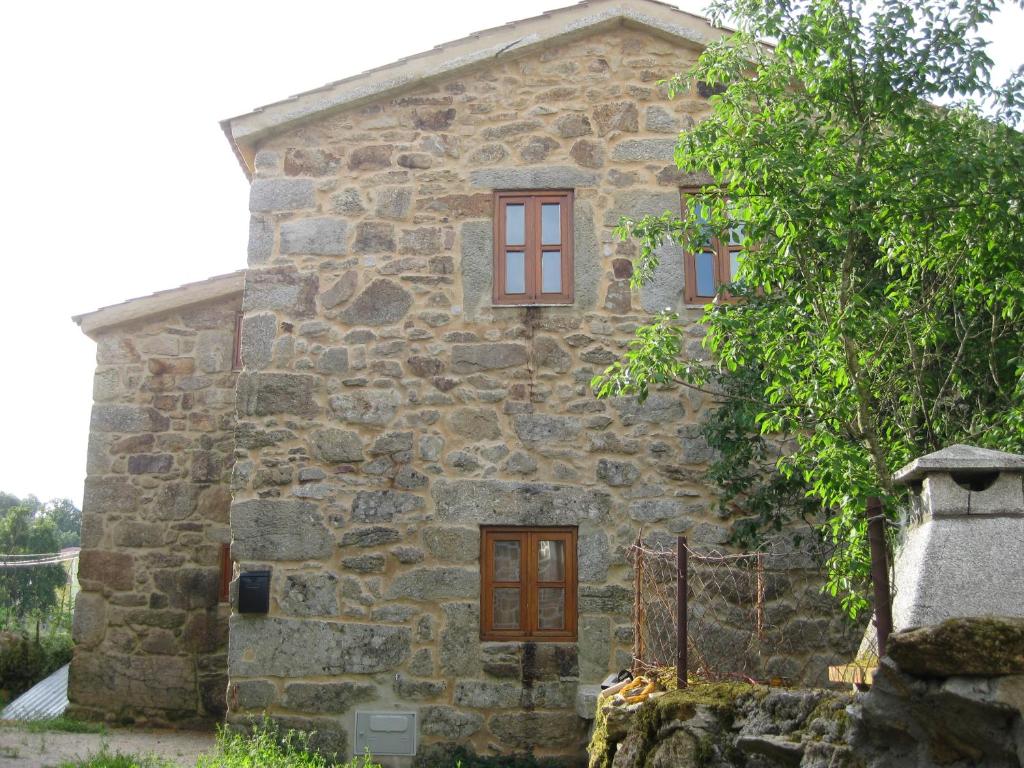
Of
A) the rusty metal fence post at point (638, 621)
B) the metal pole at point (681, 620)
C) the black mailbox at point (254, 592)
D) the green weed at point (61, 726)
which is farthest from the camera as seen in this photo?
the green weed at point (61, 726)

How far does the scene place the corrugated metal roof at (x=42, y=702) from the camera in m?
9.48

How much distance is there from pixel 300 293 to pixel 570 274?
1939 millimetres

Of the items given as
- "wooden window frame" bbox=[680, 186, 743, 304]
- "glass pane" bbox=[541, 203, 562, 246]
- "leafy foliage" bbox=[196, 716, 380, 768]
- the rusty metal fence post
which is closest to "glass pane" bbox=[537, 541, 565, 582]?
the rusty metal fence post

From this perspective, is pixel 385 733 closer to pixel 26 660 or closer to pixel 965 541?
pixel 965 541

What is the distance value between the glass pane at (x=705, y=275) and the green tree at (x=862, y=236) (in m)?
1.80

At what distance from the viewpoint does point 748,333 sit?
5848 mm

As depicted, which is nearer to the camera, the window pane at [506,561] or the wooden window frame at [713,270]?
the window pane at [506,561]

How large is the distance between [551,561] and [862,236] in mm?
3080

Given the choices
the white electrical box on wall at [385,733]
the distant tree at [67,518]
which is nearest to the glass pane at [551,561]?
the white electrical box on wall at [385,733]

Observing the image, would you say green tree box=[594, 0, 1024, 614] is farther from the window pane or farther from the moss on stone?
the window pane

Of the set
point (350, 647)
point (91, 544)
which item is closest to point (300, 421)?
point (350, 647)

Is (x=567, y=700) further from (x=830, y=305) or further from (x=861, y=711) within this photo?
(x=861, y=711)

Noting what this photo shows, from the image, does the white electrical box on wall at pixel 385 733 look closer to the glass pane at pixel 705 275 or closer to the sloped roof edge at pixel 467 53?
the glass pane at pixel 705 275

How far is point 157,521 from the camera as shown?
951cm
